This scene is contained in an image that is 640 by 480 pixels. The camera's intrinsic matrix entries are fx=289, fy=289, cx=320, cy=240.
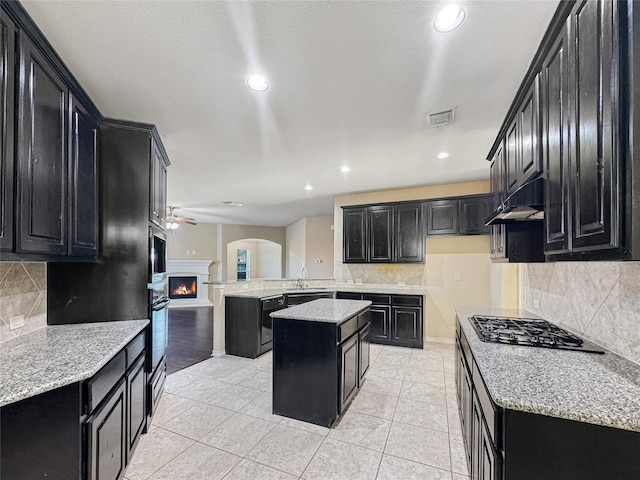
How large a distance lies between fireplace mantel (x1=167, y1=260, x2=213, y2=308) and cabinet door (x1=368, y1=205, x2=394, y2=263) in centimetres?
615

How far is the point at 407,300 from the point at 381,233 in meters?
1.24

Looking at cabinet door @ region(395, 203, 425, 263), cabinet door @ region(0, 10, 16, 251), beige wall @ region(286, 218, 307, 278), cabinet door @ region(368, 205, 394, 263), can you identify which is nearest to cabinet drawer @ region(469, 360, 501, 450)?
cabinet door @ region(0, 10, 16, 251)

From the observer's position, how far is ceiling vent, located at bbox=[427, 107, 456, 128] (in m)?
2.36

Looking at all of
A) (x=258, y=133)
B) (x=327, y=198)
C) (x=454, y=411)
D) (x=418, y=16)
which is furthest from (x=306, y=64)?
(x=327, y=198)

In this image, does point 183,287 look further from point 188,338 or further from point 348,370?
point 348,370

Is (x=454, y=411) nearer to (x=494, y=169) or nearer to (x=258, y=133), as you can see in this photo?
(x=494, y=169)

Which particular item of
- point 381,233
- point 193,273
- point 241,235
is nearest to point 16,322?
point 381,233

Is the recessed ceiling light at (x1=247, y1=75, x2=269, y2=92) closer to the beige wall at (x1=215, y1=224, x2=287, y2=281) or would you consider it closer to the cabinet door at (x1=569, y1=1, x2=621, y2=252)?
the cabinet door at (x1=569, y1=1, x2=621, y2=252)

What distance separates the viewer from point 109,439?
162 cm

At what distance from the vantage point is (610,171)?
40.0 inches

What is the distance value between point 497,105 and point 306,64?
155 centimetres

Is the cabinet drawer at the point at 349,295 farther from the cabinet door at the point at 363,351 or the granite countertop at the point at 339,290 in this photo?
the cabinet door at the point at 363,351

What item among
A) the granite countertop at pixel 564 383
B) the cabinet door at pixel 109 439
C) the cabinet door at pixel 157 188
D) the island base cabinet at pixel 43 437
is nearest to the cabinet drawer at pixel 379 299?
the granite countertop at pixel 564 383

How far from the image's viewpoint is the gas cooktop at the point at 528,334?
5.54ft
